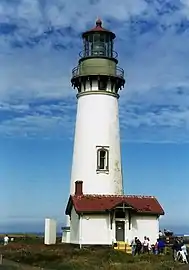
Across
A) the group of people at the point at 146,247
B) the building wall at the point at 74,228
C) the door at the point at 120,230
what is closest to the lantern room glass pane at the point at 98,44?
the building wall at the point at 74,228

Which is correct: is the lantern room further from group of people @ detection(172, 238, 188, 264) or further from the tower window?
group of people @ detection(172, 238, 188, 264)

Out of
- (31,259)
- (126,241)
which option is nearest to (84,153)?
(126,241)

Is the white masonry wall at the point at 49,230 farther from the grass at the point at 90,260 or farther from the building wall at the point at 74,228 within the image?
the grass at the point at 90,260

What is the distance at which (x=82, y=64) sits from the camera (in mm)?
38438

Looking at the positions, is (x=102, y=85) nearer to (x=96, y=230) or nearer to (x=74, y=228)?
(x=74, y=228)

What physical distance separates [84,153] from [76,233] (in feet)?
20.0

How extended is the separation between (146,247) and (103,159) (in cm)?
791

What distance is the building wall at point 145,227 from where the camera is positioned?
110 ft

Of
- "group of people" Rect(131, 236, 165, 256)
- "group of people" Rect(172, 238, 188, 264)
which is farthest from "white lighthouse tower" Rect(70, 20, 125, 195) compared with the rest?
"group of people" Rect(172, 238, 188, 264)

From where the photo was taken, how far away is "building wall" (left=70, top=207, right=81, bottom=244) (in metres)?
32.8

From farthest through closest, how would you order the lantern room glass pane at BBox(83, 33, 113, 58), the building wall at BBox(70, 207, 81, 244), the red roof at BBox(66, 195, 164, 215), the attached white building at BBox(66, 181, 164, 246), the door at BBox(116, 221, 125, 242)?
the lantern room glass pane at BBox(83, 33, 113, 58) < the door at BBox(116, 221, 125, 242) < the building wall at BBox(70, 207, 81, 244) < the red roof at BBox(66, 195, 164, 215) < the attached white building at BBox(66, 181, 164, 246)

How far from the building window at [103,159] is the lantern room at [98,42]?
7.15 metres

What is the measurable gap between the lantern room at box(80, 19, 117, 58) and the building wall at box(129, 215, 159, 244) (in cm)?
1252

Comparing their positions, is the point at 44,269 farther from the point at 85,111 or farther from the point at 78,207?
the point at 85,111
